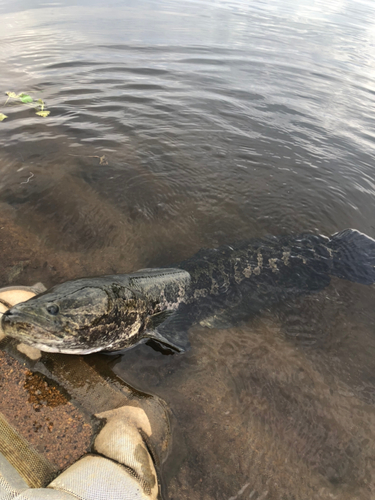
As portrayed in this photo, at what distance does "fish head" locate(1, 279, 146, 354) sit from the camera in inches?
114

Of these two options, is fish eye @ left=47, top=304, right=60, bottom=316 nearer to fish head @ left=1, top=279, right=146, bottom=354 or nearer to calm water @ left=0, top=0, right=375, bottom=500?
fish head @ left=1, top=279, right=146, bottom=354

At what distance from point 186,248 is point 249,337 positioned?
194cm

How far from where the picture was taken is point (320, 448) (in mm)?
3219

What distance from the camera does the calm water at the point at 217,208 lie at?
10.4 ft

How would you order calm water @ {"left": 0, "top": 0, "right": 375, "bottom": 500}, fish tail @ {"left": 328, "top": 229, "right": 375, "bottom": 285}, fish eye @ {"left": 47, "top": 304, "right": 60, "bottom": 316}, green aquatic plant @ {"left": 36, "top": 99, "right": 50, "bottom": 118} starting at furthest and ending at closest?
green aquatic plant @ {"left": 36, "top": 99, "right": 50, "bottom": 118} < fish tail @ {"left": 328, "top": 229, "right": 375, "bottom": 285} < calm water @ {"left": 0, "top": 0, "right": 375, "bottom": 500} < fish eye @ {"left": 47, "top": 304, "right": 60, "bottom": 316}

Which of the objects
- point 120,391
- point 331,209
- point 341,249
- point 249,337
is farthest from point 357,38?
point 120,391

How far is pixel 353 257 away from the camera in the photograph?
5363 mm

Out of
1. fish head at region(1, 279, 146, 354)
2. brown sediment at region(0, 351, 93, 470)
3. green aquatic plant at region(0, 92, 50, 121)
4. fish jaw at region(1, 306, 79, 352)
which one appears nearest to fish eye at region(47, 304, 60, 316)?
fish head at region(1, 279, 146, 354)

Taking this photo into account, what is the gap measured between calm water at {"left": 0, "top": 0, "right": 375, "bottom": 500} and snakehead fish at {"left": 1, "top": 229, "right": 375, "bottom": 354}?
25 centimetres

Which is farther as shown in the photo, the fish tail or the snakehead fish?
the fish tail

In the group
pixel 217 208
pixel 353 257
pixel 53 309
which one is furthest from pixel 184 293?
pixel 353 257

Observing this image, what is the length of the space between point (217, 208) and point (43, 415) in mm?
4626

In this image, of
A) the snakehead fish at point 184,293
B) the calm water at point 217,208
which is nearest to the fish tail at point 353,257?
the snakehead fish at point 184,293

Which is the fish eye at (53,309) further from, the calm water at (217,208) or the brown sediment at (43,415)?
the calm water at (217,208)
